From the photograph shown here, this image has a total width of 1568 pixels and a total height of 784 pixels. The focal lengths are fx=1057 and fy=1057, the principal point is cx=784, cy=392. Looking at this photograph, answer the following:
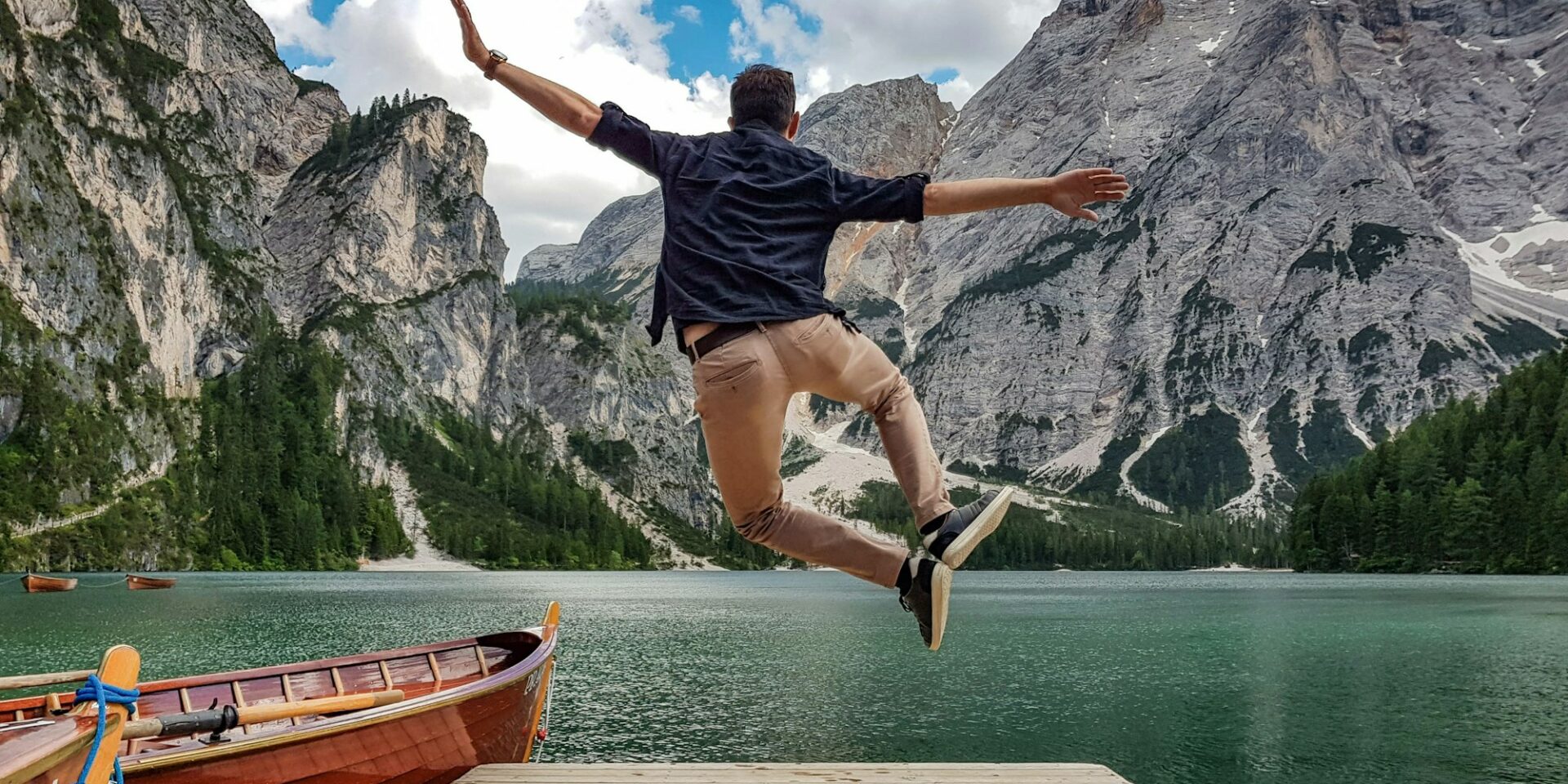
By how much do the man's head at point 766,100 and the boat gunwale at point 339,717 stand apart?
8.85 m

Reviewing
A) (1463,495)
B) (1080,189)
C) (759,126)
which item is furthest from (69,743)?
(1463,495)

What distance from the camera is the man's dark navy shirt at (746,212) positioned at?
14.9 ft

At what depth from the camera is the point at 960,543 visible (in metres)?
4.63

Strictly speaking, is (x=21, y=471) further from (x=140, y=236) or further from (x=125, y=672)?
(x=125, y=672)

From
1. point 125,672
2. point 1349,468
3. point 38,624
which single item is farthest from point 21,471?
point 1349,468

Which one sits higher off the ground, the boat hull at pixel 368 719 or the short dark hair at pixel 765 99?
the short dark hair at pixel 765 99

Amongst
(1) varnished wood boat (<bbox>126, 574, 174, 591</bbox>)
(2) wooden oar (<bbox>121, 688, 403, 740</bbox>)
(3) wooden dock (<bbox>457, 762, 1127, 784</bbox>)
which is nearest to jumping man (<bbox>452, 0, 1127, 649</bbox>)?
(3) wooden dock (<bbox>457, 762, 1127, 784</bbox>)

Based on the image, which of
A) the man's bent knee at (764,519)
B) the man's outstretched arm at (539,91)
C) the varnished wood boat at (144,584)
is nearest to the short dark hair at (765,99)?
the man's outstretched arm at (539,91)

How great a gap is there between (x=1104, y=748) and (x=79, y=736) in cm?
2586

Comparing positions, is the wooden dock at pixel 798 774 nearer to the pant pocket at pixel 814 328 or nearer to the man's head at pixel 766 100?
the pant pocket at pixel 814 328

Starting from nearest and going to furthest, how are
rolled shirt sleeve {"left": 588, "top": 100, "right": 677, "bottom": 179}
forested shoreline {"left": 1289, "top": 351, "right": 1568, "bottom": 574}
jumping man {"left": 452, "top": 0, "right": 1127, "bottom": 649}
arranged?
jumping man {"left": 452, "top": 0, "right": 1127, "bottom": 649} < rolled shirt sleeve {"left": 588, "top": 100, "right": 677, "bottom": 179} < forested shoreline {"left": 1289, "top": 351, "right": 1568, "bottom": 574}

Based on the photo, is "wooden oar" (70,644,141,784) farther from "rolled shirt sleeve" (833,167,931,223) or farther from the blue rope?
"rolled shirt sleeve" (833,167,931,223)

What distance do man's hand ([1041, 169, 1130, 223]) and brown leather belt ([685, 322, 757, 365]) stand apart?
5.34 ft

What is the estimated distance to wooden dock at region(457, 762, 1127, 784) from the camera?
6.32 m
